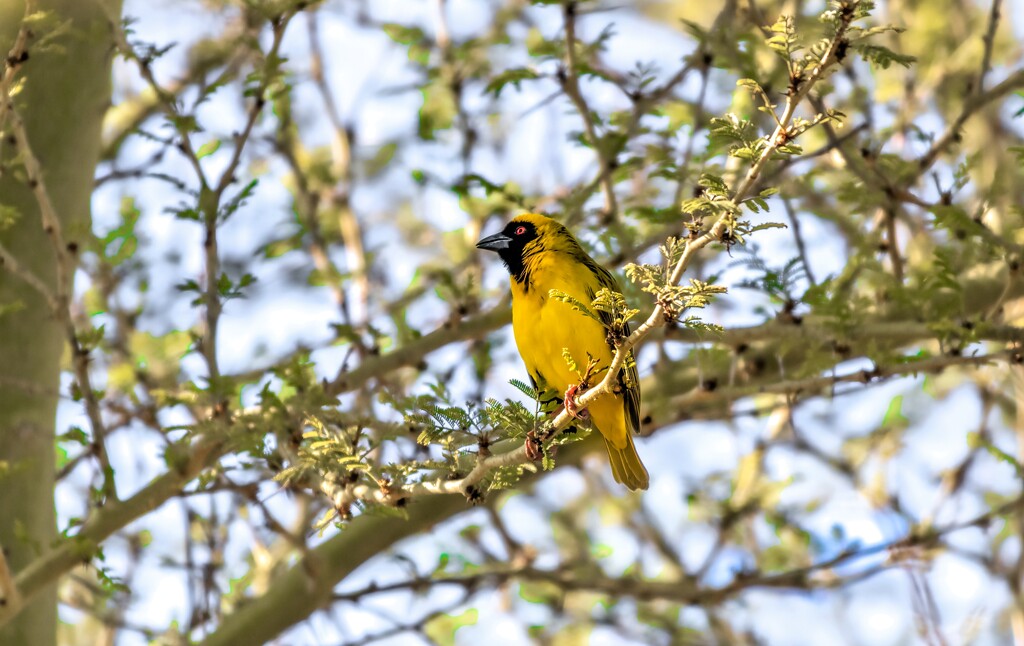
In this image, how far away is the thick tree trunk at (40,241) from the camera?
4398 millimetres

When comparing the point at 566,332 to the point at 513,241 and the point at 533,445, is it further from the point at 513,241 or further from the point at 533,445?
the point at 533,445

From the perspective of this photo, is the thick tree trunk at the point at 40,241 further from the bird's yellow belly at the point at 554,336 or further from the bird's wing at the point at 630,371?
the bird's wing at the point at 630,371

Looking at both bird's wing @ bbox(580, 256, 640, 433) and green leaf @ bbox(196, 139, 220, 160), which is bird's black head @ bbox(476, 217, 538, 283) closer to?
bird's wing @ bbox(580, 256, 640, 433)

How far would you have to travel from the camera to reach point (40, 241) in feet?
15.1

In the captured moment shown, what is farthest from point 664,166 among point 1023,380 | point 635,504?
point 635,504

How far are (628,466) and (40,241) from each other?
8.44ft

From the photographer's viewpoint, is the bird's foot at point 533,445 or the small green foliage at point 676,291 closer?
the small green foliage at point 676,291

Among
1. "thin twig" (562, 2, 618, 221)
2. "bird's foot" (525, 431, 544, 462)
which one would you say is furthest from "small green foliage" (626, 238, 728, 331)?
"thin twig" (562, 2, 618, 221)

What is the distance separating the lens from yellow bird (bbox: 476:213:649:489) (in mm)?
4406

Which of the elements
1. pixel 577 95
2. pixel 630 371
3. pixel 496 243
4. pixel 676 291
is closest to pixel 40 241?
pixel 496 243

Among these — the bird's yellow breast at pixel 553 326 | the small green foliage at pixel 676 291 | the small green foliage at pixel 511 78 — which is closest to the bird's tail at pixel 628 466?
the bird's yellow breast at pixel 553 326

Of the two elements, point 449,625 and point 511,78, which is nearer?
point 511,78

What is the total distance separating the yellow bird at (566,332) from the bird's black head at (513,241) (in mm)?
29

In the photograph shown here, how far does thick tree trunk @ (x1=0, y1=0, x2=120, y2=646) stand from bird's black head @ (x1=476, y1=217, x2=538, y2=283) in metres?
1.80
